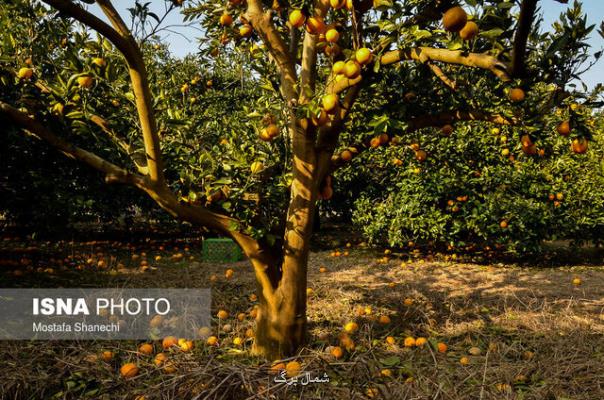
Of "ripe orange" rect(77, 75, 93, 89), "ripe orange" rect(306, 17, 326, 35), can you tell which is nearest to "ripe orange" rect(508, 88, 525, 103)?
"ripe orange" rect(306, 17, 326, 35)

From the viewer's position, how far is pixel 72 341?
11.4 feet

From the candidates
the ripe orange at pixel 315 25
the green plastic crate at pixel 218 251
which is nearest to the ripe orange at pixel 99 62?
the ripe orange at pixel 315 25

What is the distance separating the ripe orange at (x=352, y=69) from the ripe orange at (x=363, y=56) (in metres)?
0.03

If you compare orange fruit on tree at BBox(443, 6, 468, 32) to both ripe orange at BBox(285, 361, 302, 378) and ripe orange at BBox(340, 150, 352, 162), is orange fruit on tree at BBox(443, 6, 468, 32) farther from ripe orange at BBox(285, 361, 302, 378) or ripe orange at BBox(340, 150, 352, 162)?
ripe orange at BBox(285, 361, 302, 378)

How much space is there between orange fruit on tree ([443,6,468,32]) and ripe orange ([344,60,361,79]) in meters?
0.57

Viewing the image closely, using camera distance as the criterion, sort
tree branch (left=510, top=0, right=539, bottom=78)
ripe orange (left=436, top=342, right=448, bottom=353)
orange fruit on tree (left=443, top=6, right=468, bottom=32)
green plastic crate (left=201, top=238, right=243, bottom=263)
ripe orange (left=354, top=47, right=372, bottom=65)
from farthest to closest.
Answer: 1. green plastic crate (left=201, top=238, right=243, bottom=263)
2. ripe orange (left=436, top=342, right=448, bottom=353)
3. ripe orange (left=354, top=47, right=372, bottom=65)
4. orange fruit on tree (left=443, top=6, right=468, bottom=32)
5. tree branch (left=510, top=0, right=539, bottom=78)

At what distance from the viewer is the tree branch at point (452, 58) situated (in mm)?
2396

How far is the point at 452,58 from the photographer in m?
2.61

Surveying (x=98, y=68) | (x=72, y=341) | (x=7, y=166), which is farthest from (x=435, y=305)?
(x=7, y=166)

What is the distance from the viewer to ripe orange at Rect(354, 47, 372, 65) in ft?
8.89

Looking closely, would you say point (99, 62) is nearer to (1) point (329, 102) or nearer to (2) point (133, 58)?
(2) point (133, 58)

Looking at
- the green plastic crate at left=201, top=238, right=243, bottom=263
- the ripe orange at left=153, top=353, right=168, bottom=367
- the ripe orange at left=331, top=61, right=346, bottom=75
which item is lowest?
the ripe orange at left=153, top=353, right=168, bottom=367

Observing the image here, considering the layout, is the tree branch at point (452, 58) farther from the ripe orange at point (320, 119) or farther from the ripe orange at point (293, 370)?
the ripe orange at point (293, 370)

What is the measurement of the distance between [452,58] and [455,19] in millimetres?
311
